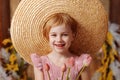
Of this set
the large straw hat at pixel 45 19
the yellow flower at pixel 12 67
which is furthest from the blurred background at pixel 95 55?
the large straw hat at pixel 45 19

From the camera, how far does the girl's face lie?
791 mm

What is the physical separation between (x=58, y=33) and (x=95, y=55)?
661 millimetres

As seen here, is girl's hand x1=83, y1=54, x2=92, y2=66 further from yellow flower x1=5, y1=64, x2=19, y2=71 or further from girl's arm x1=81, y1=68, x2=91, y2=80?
yellow flower x1=5, y1=64, x2=19, y2=71

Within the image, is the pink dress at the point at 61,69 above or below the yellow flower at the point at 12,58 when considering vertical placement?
above

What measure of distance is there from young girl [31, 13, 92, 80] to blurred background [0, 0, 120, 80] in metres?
0.48

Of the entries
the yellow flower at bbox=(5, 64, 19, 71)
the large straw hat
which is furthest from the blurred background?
the large straw hat

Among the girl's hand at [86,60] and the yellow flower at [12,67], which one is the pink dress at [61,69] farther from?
the yellow flower at [12,67]

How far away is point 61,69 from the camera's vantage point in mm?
809

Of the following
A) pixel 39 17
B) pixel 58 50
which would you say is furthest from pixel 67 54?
pixel 39 17

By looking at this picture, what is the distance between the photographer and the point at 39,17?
830 mm

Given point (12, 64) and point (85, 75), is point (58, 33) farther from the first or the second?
point (12, 64)

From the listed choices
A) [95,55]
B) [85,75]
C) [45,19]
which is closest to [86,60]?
[85,75]

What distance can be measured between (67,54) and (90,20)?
0.42ft

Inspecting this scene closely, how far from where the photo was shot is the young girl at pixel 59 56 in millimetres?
794
